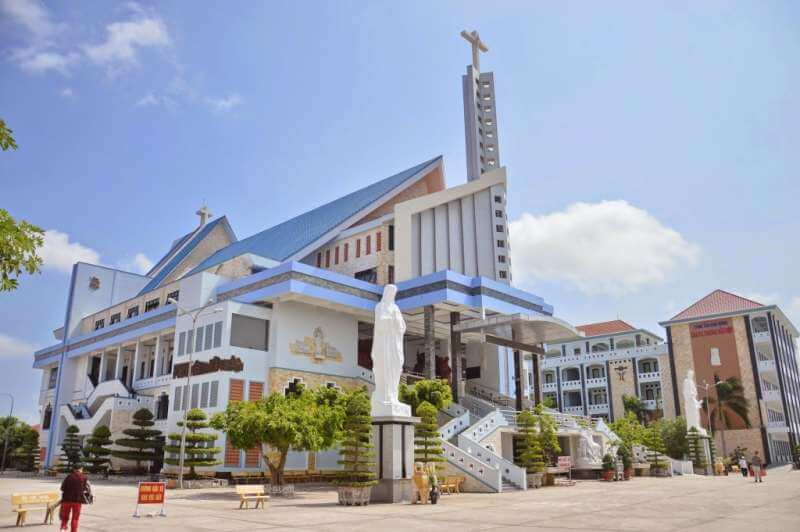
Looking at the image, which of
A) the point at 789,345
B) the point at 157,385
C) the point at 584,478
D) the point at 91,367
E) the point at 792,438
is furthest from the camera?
the point at 789,345

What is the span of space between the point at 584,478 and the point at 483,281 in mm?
11782

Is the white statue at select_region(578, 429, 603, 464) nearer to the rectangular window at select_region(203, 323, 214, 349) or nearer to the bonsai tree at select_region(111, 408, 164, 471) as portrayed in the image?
the rectangular window at select_region(203, 323, 214, 349)

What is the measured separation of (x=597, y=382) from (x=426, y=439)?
5095 cm

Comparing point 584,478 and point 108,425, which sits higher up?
point 108,425

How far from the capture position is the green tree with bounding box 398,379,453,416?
27516 mm

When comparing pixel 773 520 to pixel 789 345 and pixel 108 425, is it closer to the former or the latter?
pixel 108 425

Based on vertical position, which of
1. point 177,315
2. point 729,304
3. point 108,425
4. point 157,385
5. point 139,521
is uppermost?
point 729,304

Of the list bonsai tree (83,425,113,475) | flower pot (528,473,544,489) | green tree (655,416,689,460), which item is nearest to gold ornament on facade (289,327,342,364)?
bonsai tree (83,425,113,475)

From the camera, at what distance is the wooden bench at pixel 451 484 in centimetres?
2227

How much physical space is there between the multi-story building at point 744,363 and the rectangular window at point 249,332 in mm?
36579

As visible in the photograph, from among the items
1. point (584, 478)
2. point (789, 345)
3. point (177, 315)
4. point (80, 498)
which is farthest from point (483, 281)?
point (789, 345)

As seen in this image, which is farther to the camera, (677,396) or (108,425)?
(677,396)

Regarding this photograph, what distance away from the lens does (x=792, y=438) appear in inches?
2175

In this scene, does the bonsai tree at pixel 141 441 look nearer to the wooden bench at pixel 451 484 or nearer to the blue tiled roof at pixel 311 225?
the blue tiled roof at pixel 311 225
